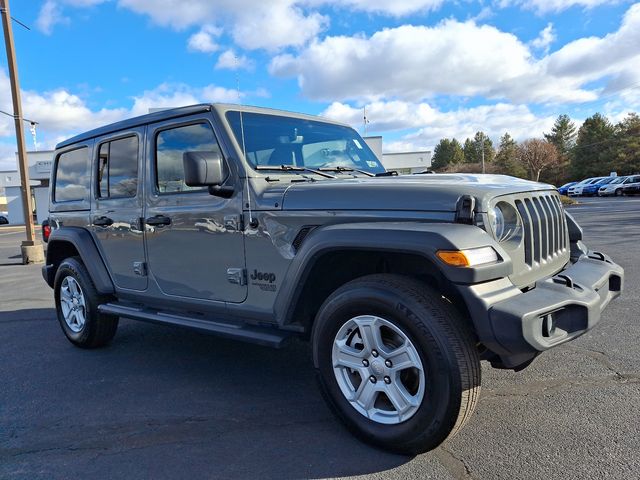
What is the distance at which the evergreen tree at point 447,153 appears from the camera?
101250 millimetres

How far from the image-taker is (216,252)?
3490 mm

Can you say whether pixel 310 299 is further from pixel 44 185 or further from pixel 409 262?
pixel 44 185

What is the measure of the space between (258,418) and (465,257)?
5.63 ft

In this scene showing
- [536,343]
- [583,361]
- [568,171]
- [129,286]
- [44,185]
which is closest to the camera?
[536,343]

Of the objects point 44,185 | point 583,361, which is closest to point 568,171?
point 44,185

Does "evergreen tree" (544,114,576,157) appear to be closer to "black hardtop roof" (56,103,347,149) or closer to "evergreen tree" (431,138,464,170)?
"evergreen tree" (431,138,464,170)

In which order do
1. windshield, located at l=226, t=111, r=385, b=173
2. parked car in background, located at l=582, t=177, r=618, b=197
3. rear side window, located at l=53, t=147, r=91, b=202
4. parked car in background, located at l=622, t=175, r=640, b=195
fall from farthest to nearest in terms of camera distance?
parked car in background, located at l=582, t=177, r=618, b=197 < parked car in background, located at l=622, t=175, r=640, b=195 < rear side window, located at l=53, t=147, r=91, b=202 < windshield, located at l=226, t=111, r=385, b=173

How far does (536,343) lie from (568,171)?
6975cm

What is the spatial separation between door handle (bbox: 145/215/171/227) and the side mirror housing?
0.71 m

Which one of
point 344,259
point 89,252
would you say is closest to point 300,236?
point 344,259

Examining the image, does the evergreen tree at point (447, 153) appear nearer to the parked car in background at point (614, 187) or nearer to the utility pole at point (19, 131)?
the parked car in background at point (614, 187)

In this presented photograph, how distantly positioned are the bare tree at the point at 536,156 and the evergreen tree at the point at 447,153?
3544cm

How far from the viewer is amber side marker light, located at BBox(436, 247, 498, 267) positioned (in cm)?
238

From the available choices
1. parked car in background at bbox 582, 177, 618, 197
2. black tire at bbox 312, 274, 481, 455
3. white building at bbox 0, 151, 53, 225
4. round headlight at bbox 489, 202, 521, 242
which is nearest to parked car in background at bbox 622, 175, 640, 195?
parked car in background at bbox 582, 177, 618, 197
